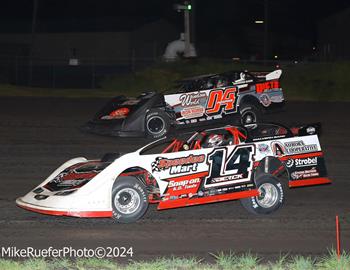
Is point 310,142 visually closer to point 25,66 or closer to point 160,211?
point 160,211

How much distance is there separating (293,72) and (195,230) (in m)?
20.4

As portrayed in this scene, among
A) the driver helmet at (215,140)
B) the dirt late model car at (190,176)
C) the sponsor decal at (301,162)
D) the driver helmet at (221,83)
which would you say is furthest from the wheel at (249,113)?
the driver helmet at (215,140)

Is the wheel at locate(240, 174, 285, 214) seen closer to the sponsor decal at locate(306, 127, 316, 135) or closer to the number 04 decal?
the number 04 decal

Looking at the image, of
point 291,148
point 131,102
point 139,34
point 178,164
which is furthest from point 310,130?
point 139,34

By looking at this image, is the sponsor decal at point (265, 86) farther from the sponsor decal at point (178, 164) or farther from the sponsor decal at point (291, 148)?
the sponsor decal at point (178, 164)

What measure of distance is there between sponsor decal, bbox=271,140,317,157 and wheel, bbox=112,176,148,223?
6.32ft

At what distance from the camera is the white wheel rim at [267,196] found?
9.81 metres

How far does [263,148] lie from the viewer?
32.3ft

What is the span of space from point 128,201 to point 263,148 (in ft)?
6.47

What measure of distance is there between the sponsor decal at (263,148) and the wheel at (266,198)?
32 centimetres

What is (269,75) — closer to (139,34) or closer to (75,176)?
(75,176)

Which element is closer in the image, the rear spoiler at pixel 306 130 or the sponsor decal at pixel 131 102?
the rear spoiler at pixel 306 130

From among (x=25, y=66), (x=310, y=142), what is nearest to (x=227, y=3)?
(x=25, y=66)

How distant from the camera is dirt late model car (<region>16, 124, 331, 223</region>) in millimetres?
9172
